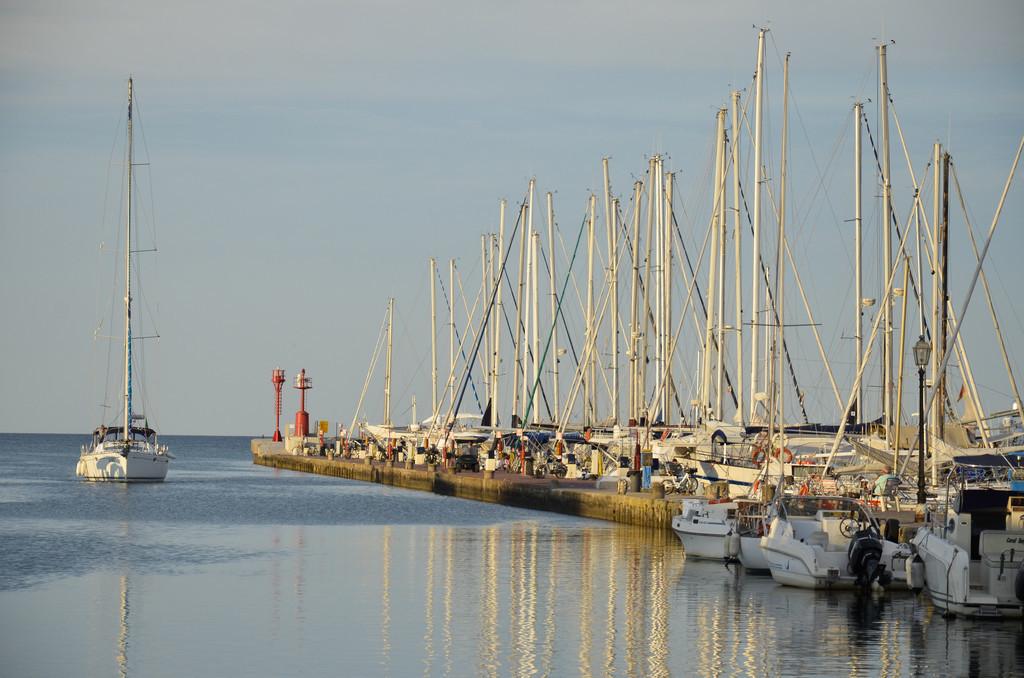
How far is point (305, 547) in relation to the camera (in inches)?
1684

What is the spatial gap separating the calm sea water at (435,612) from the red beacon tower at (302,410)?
96093mm

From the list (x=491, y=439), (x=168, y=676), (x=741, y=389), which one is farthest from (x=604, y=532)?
(x=491, y=439)

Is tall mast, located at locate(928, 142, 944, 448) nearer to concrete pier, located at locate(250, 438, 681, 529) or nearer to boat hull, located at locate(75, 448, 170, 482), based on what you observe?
concrete pier, located at locate(250, 438, 681, 529)

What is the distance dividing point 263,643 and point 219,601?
549cm

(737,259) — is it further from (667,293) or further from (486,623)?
(486,623)

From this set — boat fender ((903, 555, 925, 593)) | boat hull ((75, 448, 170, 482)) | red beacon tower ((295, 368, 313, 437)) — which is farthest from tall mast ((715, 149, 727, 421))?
red beacon tower ((295, 368, 313, 437))

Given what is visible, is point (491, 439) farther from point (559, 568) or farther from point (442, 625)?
point (442, 625)

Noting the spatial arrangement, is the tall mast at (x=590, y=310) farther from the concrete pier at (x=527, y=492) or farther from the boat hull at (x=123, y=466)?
the boat hull at (x=123, y=466)

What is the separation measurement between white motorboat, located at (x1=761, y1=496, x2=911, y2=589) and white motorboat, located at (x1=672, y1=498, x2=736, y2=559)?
3.18 meters

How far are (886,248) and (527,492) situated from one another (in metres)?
18.3

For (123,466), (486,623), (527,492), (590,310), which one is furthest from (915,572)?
(123,466)

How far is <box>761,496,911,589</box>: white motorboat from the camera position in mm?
29719

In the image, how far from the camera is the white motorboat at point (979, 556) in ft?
81.7

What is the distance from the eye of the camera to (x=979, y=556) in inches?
1008
